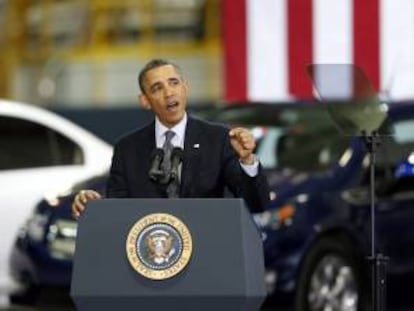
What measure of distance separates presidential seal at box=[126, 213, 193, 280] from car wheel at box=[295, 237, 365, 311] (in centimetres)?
418

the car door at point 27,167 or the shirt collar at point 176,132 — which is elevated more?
the shirt collar at point 176,132

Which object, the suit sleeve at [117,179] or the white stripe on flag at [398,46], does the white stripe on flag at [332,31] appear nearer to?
the white stripe on flag at [398,46]

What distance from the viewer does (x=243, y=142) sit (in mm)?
6059

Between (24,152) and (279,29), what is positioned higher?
(279,29)

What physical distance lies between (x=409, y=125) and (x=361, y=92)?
114 inches

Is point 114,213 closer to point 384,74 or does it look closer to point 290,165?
point 290,165

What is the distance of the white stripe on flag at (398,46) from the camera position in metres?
12.5

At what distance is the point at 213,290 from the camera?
586cm

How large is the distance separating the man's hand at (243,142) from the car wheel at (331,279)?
3941mm

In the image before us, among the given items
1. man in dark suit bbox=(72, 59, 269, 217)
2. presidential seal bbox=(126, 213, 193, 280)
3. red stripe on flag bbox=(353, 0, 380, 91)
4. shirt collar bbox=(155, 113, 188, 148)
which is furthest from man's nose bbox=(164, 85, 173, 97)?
red stripe on flag bbox=(353, 0, 380, 91)

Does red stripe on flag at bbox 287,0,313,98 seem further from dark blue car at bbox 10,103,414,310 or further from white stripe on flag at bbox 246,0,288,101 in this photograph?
dark blue car at bbox 10,103,414,310

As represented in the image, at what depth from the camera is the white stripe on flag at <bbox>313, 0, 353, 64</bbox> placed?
13047mm

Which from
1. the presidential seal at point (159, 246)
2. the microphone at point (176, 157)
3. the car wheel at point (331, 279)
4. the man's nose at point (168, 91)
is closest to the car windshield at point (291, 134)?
the car wheel at point (331, 279)

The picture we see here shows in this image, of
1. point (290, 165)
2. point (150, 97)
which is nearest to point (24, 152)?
point (290, 165)
